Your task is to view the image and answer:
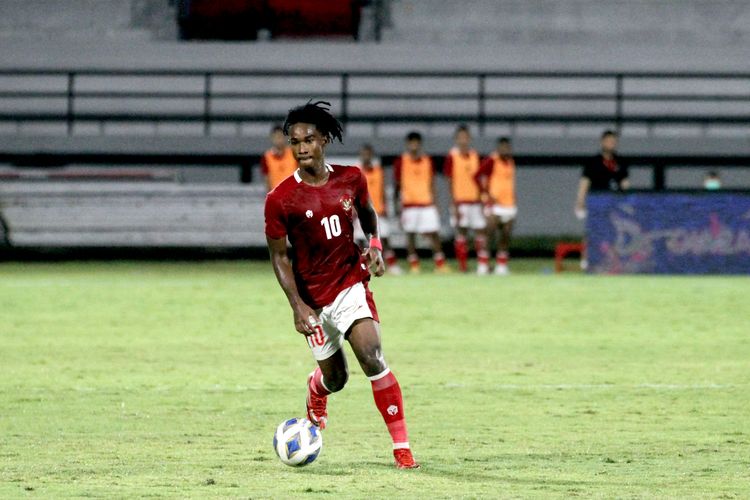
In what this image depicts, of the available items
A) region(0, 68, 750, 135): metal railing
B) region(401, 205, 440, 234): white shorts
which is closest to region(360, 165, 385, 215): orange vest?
region(401, 205, 440, 234): white shorts

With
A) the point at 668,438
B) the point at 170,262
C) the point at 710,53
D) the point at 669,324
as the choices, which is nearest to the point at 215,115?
the point at 170,262

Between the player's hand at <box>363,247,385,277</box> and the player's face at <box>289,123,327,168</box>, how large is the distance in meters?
0.54

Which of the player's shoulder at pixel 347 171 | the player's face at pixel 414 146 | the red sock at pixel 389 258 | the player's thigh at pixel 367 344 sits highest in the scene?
the player's shoulder at pixel 347 171

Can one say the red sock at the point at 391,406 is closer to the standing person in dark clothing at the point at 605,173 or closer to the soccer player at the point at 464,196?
the standing person in dark clothing at the point at 605,173

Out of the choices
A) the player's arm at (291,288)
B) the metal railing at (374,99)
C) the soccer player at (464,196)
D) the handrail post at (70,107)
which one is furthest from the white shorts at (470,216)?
the player's arm at (291,288)

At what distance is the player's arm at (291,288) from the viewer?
24.1 ft

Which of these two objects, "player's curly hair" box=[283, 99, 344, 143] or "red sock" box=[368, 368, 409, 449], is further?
"player's curly hair" box=[283, 99, 344, 143]

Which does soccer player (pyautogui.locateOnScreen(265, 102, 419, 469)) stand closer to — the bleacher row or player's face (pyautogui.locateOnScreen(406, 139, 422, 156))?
player's face (pyautogui.locateOnScreen(406, 139, 422, 156))

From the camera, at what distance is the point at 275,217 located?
24.3 ft

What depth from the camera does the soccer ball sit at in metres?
7.21

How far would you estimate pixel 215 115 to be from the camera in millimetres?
30547

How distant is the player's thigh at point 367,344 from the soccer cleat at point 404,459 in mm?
441

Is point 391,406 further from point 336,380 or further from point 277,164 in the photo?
point 277,164

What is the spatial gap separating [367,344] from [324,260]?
1.62ft
